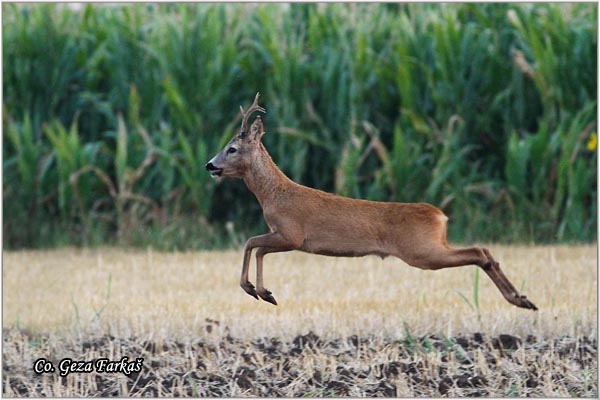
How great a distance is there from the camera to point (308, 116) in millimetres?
10742

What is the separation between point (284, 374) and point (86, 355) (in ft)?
3.92

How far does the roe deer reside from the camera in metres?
4.58

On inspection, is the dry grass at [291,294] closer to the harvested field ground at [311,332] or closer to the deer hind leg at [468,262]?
the harvested field ground at [311,332]

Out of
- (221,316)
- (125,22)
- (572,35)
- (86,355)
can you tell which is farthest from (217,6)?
(86,355)

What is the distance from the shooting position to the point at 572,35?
11.1 metres

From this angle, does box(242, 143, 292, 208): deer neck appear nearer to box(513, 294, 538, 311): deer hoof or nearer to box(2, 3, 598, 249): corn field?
box(513, 294, 538, 311): deer hoof

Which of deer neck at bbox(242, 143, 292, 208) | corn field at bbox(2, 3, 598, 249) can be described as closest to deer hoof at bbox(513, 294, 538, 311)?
deer neck at bbox(242, 143, 292, 208)

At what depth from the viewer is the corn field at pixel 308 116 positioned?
10320 millimetres

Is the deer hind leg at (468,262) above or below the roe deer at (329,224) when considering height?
below

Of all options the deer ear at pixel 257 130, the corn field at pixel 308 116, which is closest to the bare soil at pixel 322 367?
the deer ear at pixel 257 130

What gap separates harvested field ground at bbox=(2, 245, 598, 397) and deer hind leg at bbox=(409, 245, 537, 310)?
0.90m

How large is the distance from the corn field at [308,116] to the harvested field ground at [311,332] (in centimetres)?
148

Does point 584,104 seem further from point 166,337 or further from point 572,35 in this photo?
point 166,337

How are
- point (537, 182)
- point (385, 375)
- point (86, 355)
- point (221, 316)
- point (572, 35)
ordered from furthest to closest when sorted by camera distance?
point (572, 35) < point (537, 182) < point (221, 316) < point (86, 355) < point (385, 375)
